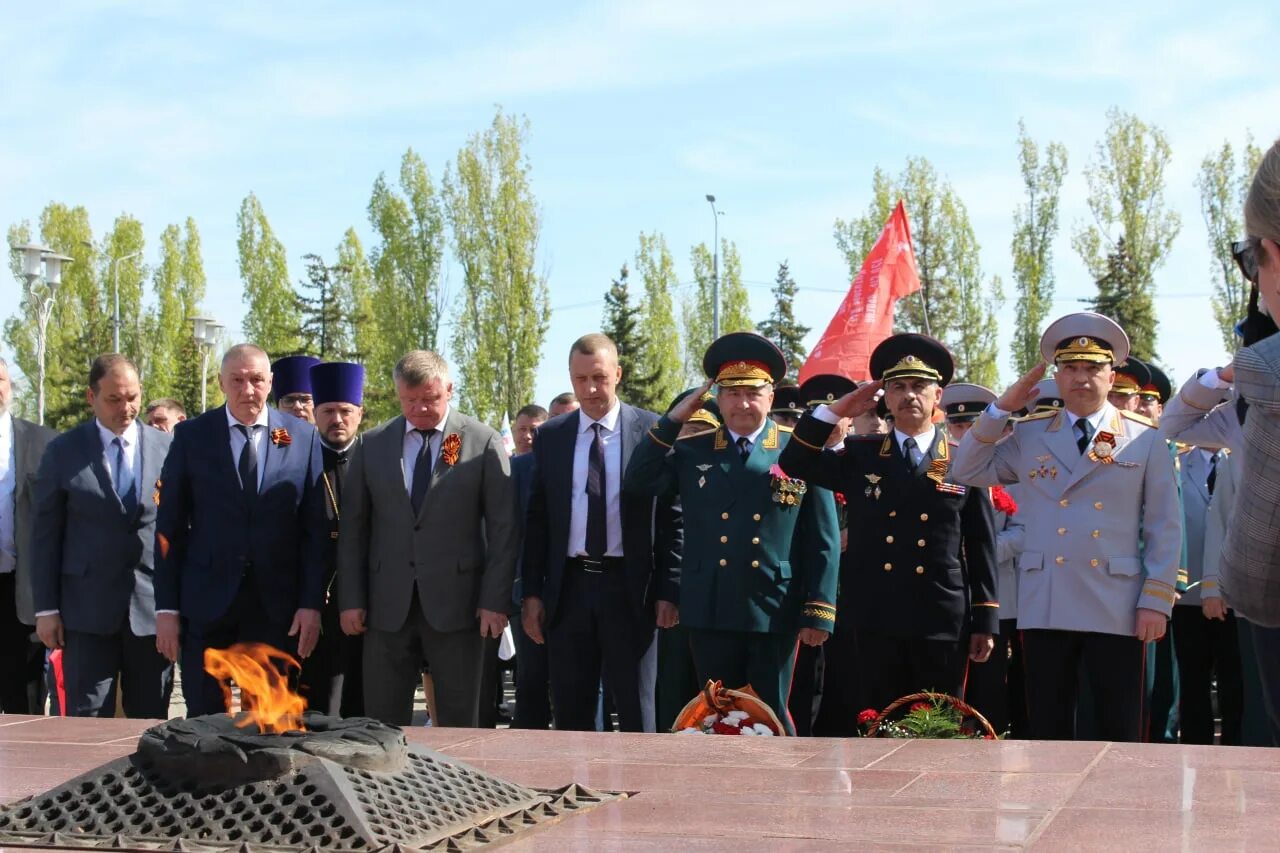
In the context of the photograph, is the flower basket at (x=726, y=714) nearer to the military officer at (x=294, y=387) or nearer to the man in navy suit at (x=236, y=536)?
the man in navy suit at (x=236, y=536)

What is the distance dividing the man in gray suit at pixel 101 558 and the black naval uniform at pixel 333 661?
29.1 inches

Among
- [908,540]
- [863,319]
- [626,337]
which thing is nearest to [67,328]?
[626,337]

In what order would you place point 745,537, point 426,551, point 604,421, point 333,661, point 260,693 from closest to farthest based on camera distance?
point 260,693
point 745,537
point 426,551
point 604,421
point 333,661

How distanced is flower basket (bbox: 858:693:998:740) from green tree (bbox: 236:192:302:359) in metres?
47.4

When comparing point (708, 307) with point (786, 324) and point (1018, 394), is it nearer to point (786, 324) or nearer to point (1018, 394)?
point (786, 324)

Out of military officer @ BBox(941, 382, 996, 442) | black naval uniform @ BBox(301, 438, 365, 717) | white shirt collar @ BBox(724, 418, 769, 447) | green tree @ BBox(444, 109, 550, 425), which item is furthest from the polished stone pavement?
green tree @ BBox(444, 109, 550, 425)

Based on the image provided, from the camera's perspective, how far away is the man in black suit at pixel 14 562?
8172 mm

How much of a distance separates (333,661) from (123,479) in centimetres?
143

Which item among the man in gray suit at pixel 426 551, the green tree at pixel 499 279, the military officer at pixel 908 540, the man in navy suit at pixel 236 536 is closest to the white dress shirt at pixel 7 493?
the man in navy suit at pixel 236 536

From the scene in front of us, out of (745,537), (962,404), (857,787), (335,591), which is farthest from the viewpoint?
(962,404)

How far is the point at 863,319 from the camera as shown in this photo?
55.7 feet

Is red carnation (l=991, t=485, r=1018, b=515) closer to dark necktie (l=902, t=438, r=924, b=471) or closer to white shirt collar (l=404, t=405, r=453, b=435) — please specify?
dark necktie (l=902, t=438, r=924, b=471)

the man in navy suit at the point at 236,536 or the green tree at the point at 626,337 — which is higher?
the green tree at the point at 626,337

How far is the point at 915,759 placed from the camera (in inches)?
181
